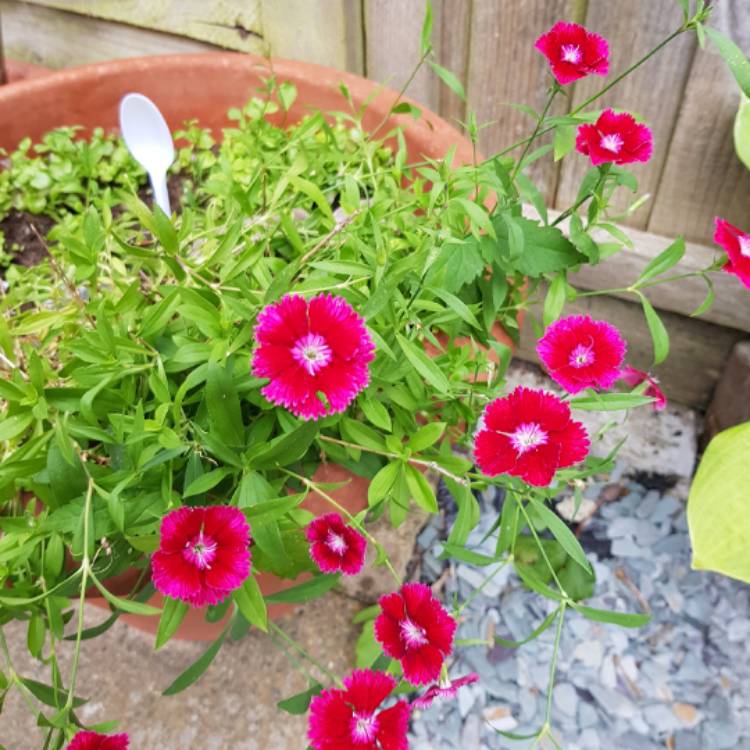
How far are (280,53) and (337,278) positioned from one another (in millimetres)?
803

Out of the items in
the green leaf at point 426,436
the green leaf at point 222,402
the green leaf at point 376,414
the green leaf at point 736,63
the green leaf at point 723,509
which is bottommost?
the green leaf at point 723,509

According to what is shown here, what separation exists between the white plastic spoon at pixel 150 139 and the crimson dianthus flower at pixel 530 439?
20.7 inches

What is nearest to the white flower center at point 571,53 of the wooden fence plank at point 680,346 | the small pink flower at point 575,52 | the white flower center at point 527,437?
the small pink flower at point 575,52

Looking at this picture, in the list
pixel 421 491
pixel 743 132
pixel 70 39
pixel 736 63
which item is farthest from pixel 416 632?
pixel 70 39

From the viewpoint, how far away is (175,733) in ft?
3.57

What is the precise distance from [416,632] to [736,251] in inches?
16.9

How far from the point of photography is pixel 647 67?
1110 millimetres

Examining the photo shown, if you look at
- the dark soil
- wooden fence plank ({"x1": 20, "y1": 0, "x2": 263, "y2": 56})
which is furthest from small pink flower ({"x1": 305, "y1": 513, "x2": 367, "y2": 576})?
wooden fence plank ({"x1": 20, "y1": 0, "x2": 263, "y2": 56})

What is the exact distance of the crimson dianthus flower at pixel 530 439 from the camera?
1.87 ft

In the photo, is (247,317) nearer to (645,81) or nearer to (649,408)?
(645,81)

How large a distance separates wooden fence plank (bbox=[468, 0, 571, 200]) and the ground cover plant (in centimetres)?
39

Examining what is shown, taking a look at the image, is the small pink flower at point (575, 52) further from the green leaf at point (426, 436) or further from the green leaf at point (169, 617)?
the green leaf at point (169, 617)

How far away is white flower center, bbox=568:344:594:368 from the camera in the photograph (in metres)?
0.65

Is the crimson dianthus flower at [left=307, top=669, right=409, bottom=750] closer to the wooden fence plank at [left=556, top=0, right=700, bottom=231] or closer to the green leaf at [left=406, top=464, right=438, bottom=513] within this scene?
the green leaf at [left=406, top=464, right=438, bottom=513]
